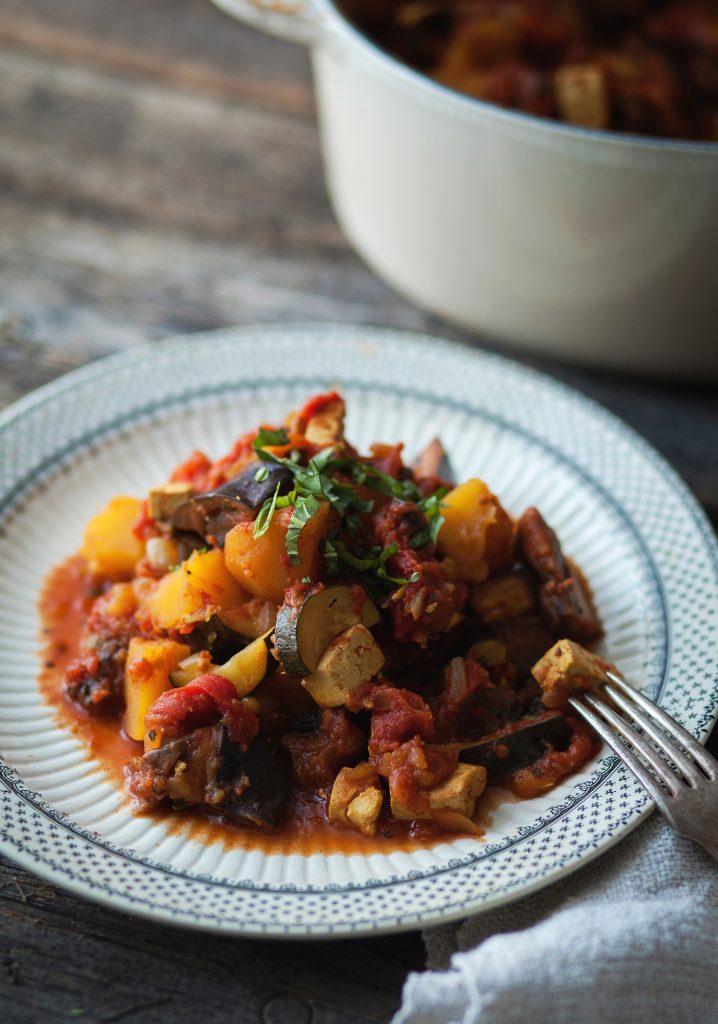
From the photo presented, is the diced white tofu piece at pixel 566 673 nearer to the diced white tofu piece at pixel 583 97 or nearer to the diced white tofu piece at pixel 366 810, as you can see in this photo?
the diced white tofu piece at pixel 366 810

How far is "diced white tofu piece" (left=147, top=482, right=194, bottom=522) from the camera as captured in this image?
3131mm

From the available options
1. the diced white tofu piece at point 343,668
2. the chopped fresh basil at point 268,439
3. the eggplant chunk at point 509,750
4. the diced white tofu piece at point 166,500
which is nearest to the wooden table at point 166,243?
the eggplant chunk at point 509,750

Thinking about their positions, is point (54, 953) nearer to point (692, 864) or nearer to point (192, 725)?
point (192, 725)

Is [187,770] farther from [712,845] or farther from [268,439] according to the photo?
[712,845]

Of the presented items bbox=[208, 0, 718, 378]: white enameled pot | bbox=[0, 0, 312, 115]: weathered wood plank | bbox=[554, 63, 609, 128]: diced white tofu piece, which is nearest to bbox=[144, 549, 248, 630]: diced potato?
bbox=[208, 0, 718, 378]: white enameled pot

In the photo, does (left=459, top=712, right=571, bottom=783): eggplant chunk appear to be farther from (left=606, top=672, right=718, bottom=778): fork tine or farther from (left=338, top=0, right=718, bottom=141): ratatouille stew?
(left=338, top=0, right=718, bottom=141): ratatouille stew

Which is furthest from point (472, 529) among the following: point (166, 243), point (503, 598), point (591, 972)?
point (166, 243)

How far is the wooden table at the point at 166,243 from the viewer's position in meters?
2.49

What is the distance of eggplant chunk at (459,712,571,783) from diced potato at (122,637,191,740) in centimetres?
80

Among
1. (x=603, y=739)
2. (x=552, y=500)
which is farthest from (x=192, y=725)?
(x=552, y=500)

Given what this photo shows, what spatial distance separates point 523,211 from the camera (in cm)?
383

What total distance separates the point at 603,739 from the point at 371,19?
324 cm

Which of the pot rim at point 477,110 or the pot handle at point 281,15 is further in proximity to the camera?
the pot handle at point 281,15

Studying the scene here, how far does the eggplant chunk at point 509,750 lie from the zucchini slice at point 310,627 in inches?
17.6
